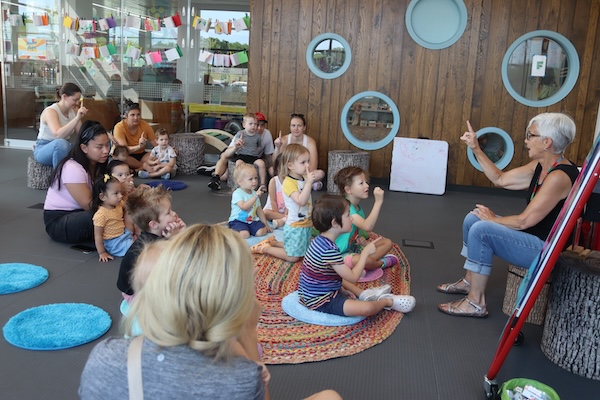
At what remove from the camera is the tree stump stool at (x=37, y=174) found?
559 centimetres

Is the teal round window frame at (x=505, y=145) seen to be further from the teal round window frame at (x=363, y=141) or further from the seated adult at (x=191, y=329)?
the seated adult at (x=191, y=329)

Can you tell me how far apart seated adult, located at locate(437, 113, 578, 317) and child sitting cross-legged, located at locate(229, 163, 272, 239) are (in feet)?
5.71

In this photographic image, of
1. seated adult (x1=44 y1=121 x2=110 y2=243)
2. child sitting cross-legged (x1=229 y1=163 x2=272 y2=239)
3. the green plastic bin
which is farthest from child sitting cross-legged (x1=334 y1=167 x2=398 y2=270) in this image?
seated adult (x1=44 y1=121 x2=110 y2=243)

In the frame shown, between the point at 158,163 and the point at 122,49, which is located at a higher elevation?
the point at 122,49

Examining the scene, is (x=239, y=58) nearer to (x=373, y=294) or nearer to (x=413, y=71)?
(x=413, y=71)

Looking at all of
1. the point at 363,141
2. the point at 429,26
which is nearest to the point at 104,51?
the point at 363,141

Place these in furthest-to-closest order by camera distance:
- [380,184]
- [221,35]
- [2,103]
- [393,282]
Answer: [2,103], [221,35], [380,184], [393,282]

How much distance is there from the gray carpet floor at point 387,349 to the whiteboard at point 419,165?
1880 millimetres

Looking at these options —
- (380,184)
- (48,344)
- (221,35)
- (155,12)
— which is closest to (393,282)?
(48,344)

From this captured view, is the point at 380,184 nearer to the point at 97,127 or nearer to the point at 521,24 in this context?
the point at 521,24

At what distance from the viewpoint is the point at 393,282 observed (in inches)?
139

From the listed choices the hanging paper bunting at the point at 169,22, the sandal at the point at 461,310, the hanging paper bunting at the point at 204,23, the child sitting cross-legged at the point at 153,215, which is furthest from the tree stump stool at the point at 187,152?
the sandal at the point at 461,310

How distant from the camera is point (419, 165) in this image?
661cm

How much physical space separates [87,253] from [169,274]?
295 centimetres
